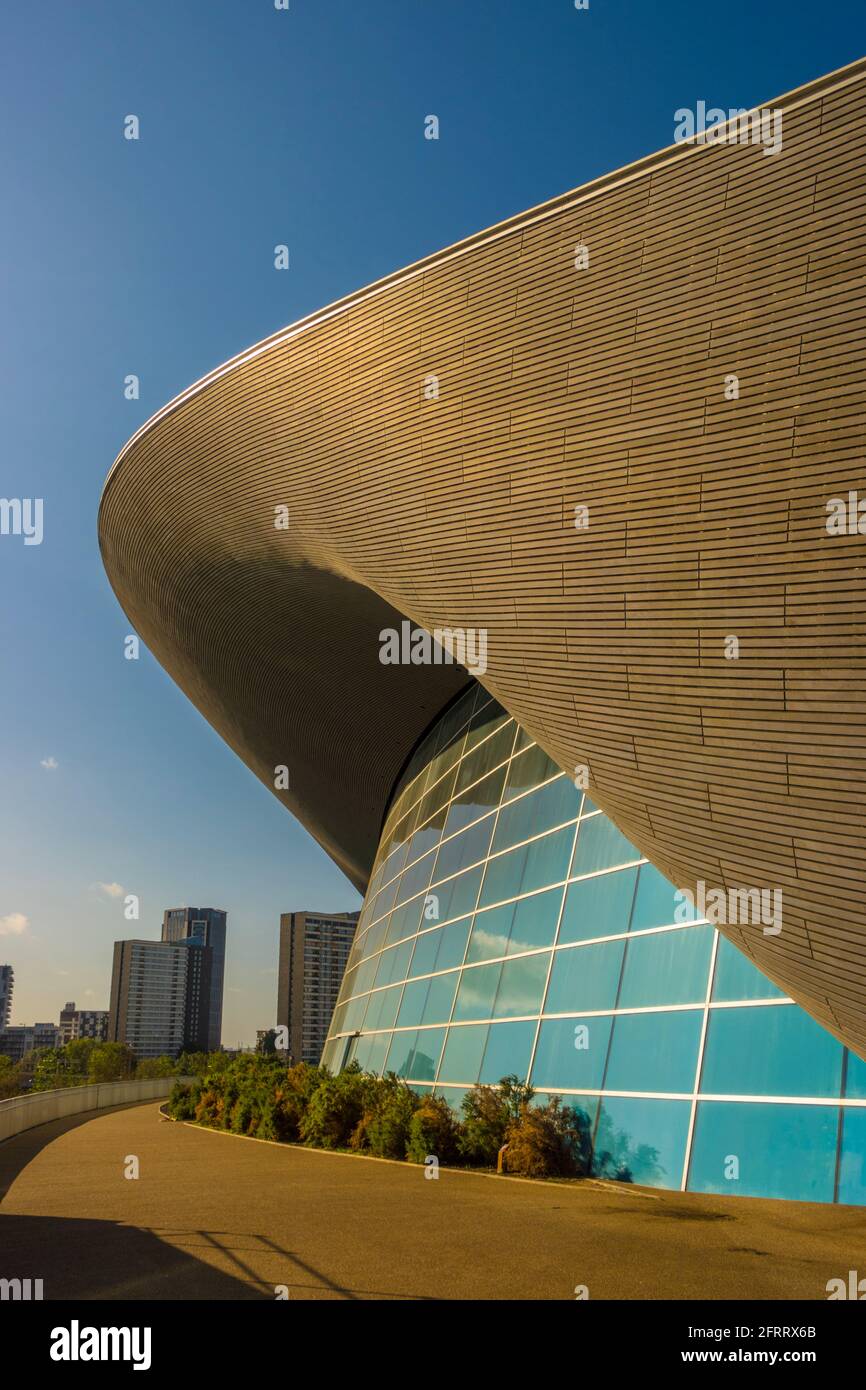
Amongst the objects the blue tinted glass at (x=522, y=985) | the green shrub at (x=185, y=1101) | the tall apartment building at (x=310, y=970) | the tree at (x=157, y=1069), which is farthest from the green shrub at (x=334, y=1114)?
the tall apartment building at (x=310, y=970)

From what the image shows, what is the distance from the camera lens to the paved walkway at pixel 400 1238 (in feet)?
22.8

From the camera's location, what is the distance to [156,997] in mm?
147500

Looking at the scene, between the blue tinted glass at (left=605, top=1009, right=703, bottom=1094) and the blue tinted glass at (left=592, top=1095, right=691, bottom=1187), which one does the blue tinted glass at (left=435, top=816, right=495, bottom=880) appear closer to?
the blue tinted glass at (left=605, top=1009, right=703, bottom=1094)

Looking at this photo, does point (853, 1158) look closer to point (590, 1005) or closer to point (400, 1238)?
point (590, 1005)

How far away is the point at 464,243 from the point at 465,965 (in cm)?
1291

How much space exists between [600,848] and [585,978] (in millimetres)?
2119

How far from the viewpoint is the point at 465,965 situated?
1864 centimetres

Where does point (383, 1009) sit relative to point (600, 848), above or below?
below

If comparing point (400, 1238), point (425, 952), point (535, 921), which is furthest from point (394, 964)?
point (400, 1238)

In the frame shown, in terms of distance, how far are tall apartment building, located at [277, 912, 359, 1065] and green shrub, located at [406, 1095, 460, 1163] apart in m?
94.3

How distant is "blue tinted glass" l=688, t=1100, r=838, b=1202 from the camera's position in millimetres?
10227

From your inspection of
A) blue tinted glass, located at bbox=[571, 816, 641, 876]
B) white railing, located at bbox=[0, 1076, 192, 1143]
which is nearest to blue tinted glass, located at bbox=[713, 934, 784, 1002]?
blue tinted glass, located at bbox=[571, 816, 641, 876]
